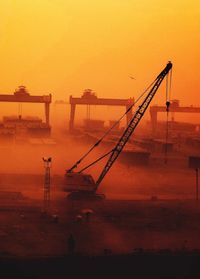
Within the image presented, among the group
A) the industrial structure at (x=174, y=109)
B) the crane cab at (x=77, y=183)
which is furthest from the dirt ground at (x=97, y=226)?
the industrial structure at (x=174, y=109)

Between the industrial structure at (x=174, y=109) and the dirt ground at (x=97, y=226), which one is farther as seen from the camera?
the industrial structure at (x=174, y=109)

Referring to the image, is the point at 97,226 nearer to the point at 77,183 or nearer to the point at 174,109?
the point at 77,183

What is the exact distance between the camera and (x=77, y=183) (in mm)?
19891

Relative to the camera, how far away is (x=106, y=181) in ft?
83.0

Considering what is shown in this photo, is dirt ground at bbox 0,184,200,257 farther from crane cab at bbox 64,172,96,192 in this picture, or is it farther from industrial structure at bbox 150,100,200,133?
industrial structure at bbox 150,100,200,133

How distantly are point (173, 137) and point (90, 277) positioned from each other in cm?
4071

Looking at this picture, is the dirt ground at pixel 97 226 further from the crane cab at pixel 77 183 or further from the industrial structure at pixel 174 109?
the industrial structure at pixel 174 109

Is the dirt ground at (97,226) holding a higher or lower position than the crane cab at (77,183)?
lower

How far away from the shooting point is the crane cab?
64.5 ft

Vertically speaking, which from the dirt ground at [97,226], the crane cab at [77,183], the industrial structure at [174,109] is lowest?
the dirt ground at [97,226]

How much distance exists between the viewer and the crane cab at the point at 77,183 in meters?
19.7

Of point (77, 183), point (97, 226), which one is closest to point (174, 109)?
point (77, 183)

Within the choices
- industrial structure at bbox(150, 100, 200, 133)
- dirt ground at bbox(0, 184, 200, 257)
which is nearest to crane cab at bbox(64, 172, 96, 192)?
dirt ground at bbox(0, 184, 200, 257)

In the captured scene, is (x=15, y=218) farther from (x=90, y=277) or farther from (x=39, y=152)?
(x=39, y=152)
